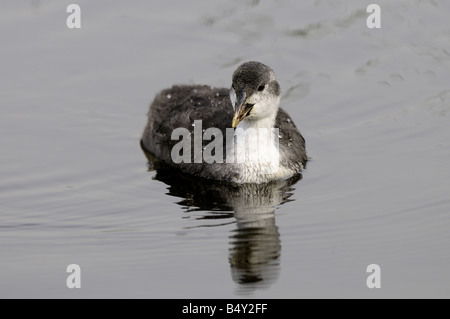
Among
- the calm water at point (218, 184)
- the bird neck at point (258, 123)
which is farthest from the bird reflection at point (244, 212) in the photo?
the bird neck at point (258, 123)

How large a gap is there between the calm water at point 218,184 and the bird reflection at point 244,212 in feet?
0.08

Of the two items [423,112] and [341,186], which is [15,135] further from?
[423,112]

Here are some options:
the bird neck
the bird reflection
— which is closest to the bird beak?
the bird neck

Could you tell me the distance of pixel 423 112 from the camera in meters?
13.4

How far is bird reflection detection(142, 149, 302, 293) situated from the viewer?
972cm

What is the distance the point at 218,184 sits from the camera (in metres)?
12.0

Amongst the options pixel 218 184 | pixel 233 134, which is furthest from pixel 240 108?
pixel 218 184

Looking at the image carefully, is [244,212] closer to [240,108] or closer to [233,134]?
[240,108]

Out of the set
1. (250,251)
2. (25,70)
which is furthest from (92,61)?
(250,251)

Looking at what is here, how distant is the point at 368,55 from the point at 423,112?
1.69m

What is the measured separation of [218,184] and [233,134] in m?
0.60

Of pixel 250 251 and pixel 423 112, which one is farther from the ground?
pixel 423 112

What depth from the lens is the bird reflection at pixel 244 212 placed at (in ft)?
31.9

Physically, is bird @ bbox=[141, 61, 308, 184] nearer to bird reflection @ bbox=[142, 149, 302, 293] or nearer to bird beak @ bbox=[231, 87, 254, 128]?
bird beak @ bbox=[231, 87, 254, 128]
